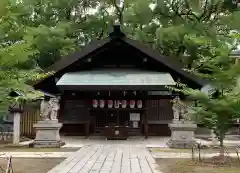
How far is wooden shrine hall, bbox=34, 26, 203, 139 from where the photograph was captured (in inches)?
739

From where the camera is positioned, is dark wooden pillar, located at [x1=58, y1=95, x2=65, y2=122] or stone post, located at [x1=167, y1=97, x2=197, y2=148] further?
dark wooden pillar, located at [x1=58, y1=95, x2=65, y2=122]

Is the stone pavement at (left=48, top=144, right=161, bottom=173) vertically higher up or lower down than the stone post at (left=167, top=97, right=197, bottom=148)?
lower down

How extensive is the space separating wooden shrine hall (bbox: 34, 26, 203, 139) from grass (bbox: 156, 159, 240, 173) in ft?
22.0

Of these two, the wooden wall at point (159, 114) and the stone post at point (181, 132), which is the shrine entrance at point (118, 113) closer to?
the wooden wall at point (159, 114)

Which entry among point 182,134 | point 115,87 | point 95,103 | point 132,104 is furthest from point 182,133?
point 95,103

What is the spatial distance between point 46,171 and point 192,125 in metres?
9.02

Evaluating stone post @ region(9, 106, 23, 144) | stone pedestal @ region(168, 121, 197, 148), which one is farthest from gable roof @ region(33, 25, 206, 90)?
stone pedestal @ region(168, 121, 197, 148)

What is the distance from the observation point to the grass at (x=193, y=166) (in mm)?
9945

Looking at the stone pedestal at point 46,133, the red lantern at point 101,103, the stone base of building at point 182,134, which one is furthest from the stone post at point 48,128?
the stone base of building at point 182,134

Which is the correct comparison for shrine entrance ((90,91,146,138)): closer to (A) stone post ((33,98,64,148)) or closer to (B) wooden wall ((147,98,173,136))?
(B) wooden wall ((147,98,173,136))

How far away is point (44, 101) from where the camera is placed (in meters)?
17.2

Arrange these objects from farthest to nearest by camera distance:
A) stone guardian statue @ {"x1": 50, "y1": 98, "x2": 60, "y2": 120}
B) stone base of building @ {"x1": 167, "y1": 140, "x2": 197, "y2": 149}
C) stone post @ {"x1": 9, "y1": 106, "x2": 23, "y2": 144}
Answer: stone post @ {"x1": 9, "y1": 106, "x2": 23, "y2": 144} < stone guardian statue @ {"x1": 50, "y1": 98, "x2": 60, "y2": 120} < stone base of building @ {"x1": 167, "y1": 140, "x2": 197, "y2": 149}

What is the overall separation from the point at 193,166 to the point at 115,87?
8.22 meters

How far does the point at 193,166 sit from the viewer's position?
35.2 ft
